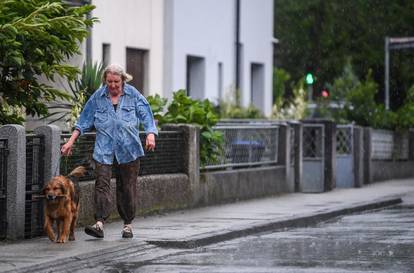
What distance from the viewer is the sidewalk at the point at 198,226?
1244 centimetres

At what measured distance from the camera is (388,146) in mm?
31609

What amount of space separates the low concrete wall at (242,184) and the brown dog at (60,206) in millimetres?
6268

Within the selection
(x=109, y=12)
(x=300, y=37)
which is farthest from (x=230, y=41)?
(x=300, y=37)

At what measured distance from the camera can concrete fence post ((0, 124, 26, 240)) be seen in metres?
13.8

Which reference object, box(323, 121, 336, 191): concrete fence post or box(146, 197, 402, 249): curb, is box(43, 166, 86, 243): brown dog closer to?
box(146, 197, 402, 249): curb

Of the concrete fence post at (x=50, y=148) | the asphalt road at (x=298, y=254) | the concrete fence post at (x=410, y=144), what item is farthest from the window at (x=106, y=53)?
the concrete fence post at (x=50, y=148)

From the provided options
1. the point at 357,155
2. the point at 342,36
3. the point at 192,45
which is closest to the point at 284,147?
the point at 357,155

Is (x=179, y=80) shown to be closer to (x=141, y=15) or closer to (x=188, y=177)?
(x=141, y=15)

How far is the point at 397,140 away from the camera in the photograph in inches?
1284

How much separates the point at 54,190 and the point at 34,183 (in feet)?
3.68

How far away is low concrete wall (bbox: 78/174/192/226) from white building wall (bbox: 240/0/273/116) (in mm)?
15692

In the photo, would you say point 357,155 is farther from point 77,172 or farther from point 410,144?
point 77,172

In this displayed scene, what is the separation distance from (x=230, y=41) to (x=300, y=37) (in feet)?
87.9

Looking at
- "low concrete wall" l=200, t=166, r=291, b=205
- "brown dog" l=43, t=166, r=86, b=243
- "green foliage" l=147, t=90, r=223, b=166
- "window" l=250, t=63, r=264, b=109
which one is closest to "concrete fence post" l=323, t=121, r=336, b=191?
"low concrete wall" l=200, t=166, r=291, b=205
